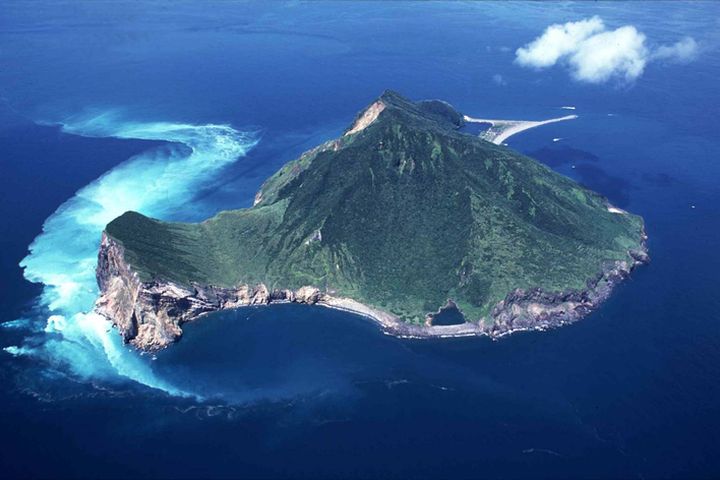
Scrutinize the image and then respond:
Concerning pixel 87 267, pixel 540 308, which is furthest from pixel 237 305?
pixel 540 308

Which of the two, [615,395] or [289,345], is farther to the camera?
[289,345]

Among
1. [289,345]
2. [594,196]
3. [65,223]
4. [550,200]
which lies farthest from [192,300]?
A: [594,196]

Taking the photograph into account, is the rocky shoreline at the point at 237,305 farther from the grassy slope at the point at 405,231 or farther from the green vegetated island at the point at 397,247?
the grassy slope at the point at 405,231

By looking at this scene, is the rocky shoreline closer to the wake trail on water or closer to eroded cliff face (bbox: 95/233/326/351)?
eroded cliff face (bbox: 95/233/326/351)

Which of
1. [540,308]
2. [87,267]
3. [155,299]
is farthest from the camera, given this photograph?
[87,267]

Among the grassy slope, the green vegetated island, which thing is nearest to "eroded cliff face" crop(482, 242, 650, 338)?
the green vegetated island

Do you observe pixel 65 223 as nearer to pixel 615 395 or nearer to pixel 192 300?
pixel 192 300

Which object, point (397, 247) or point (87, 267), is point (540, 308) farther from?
point (87, 267)
